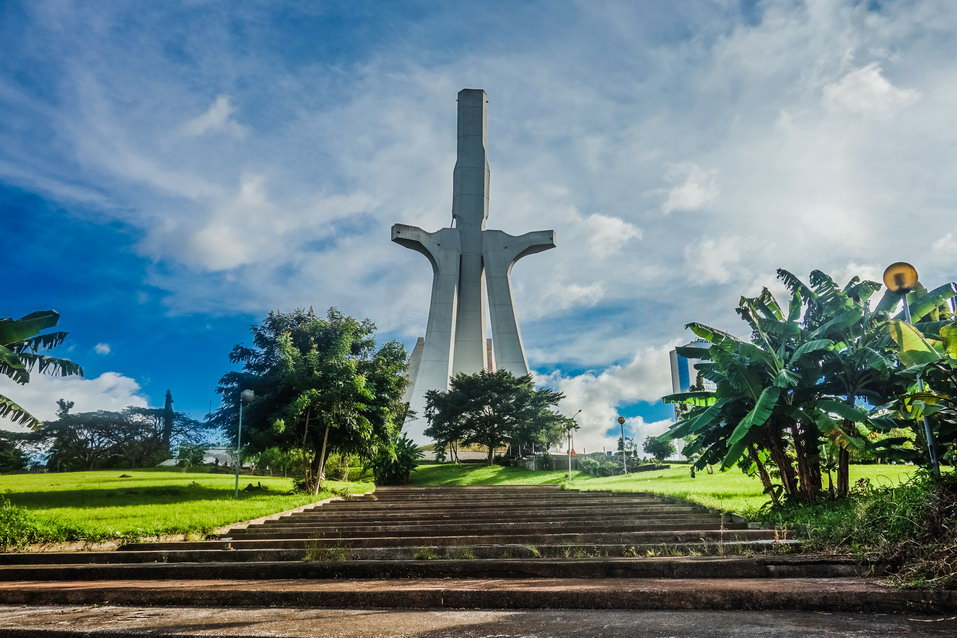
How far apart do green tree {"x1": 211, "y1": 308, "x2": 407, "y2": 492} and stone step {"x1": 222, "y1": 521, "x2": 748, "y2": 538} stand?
5.95 meters

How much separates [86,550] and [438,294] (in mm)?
32840

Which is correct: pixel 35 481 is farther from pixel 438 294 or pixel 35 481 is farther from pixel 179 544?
pixel 438 294

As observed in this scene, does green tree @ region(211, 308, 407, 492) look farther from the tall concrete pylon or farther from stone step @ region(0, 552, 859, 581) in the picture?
the tall concrete pylon

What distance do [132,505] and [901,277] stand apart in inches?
577

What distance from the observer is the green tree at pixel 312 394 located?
16.2 meters

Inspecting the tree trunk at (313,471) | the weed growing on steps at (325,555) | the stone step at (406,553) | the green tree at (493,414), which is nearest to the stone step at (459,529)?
the stone step at (406,553)

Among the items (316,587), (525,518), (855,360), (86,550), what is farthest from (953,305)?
(86,550)

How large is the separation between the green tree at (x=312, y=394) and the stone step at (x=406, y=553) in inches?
298

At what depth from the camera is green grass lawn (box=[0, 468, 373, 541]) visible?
852 centimetres

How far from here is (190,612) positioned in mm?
4430

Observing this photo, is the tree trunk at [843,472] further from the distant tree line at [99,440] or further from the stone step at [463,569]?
the distant tree line at [99,440]

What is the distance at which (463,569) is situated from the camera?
549 centimetres

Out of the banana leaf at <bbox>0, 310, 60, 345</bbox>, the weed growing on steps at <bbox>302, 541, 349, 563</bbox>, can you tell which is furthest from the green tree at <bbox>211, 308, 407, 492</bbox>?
the weed growing on steps at <bbox>302, 541, 349, 563</bbox>

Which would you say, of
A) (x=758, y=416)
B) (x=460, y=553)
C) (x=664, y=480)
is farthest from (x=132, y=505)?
(x=664, y=480)
